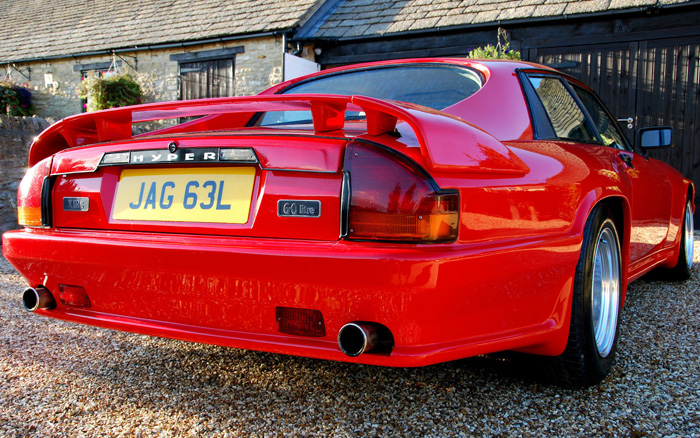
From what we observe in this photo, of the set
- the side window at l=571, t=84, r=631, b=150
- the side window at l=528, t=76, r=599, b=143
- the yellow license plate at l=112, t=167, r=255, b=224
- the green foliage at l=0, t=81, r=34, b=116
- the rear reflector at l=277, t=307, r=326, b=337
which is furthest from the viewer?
the green foliage at l=0, t=81, r=34, b=116

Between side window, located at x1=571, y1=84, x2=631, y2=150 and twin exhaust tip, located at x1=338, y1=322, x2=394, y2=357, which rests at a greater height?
side window, located at x1=571, y1=84, x2=631, y2=150

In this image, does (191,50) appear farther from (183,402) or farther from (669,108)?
(183,402)

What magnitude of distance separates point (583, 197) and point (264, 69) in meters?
10.3

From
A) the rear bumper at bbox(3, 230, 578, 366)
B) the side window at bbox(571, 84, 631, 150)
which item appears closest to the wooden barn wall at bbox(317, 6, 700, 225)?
the side window at bbox(571, 84, 631, 150)

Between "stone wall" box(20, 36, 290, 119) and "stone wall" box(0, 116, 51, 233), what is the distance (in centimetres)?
587

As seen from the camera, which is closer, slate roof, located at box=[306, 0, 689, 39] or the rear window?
the rear window

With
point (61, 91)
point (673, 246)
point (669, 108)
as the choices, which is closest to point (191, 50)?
point (61, 91)

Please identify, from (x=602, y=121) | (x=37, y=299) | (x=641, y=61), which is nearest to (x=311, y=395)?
(x=37, y=299)

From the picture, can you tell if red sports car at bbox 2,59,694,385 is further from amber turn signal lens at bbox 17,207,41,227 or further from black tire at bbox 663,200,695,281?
black tire at bbox 663,200,695,281

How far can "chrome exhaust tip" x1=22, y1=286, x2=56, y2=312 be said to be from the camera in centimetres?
200

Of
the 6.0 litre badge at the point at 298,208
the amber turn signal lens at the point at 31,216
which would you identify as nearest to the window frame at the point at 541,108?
the 6.0 litre badge at the point at 298,208

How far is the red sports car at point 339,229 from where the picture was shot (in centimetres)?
151

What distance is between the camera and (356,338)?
59.0 inches

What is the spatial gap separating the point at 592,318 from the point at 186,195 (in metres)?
1.45
